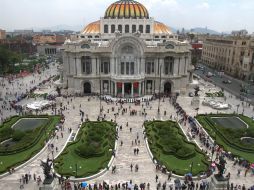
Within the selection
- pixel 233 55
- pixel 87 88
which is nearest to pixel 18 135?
pixel 87 88

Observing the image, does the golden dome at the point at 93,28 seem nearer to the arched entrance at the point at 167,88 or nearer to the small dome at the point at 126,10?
the small dome at the point at 126,10

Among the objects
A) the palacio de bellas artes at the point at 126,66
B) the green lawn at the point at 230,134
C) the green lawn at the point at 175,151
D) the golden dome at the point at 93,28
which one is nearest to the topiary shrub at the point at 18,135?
the green lawn at the point at 175,151

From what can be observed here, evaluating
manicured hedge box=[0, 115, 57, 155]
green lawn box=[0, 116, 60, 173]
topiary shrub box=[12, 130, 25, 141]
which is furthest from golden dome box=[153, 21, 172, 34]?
topiary shrub box=[12, 130, 25, 141]

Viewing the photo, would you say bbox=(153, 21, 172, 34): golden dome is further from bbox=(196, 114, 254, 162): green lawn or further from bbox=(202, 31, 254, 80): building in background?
bbox=(196, 114, 254, 162): green lawn

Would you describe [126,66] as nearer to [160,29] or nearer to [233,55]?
[160,29]

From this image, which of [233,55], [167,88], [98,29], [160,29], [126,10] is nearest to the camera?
[167,88]
